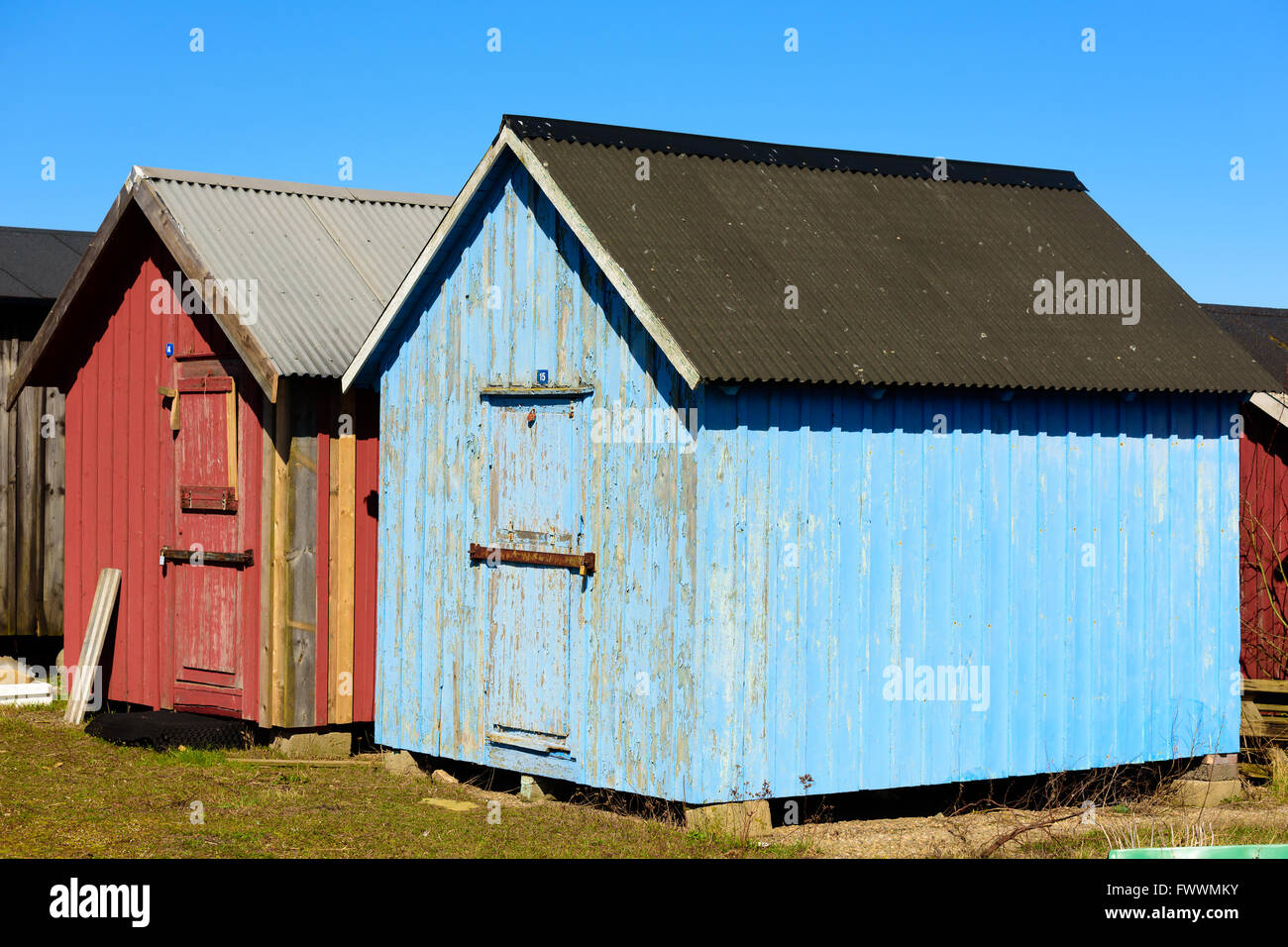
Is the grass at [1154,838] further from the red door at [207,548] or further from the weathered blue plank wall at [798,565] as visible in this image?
the red door at [207,548]

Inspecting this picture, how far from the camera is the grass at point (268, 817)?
9648mm

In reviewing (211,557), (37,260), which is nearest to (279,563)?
(211,557)

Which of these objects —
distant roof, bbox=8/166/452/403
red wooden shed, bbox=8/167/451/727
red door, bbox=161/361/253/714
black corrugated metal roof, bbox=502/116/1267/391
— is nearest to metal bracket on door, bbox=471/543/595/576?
black corrugated metal roof, bbox=502/116/1267/391

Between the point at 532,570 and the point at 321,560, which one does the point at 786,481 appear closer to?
the point at 532,570

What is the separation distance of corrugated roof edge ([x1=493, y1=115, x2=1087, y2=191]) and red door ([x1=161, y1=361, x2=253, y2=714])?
392cm

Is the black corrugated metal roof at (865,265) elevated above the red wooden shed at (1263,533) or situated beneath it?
elevated above

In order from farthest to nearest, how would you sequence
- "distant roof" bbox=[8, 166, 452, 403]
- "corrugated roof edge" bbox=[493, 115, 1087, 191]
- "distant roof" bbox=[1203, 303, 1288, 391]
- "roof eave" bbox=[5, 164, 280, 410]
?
"distant roof" bbox=[1203, 303, 1288, 391]
"distant roof" bbox=[8, 166, 452, 403]
"roof eave" bbox=[5, 164, 280, 410]
"corrugated roof edge" bbox=[493, 115, 1087, 191]

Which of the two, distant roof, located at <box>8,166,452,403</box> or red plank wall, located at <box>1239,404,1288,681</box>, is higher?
distant roof, located at <box>8,166,452,403</box>

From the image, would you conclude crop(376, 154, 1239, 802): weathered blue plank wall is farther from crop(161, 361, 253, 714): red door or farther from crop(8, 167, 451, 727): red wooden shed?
crop(161, 361, 253, 714): red door

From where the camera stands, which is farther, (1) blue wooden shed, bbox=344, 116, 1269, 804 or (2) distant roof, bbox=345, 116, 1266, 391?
(2) distant roof, bbox=345, 116, 1266, 391

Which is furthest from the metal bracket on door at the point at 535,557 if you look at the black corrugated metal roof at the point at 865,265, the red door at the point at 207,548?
the red door at the point at 207,548

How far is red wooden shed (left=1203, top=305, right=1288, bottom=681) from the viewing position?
14297mm

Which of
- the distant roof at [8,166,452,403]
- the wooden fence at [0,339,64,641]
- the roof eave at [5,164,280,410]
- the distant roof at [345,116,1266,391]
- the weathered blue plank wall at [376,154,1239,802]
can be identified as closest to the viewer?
the weathered blue plank wall at [376,154,1239,802]

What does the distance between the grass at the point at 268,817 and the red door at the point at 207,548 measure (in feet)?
Result: 2.74
